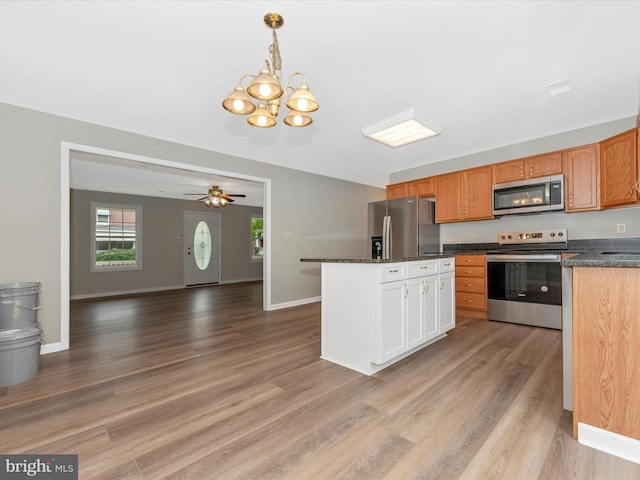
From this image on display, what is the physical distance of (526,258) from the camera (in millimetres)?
3783

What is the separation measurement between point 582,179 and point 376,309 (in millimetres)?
3295

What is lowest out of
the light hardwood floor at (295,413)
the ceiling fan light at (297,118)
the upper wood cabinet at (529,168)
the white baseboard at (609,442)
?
the light hardwood floor at (295,413)

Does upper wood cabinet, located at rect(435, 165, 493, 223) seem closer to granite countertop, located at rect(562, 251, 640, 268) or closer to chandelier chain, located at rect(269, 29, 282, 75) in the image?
granite countertop, located at rect(562, 251, 640, 268)

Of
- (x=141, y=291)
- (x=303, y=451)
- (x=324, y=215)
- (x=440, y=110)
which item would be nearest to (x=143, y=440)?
(x=303, y=451)

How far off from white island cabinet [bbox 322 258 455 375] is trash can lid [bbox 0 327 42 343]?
93.1 inches

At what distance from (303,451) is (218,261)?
766cm

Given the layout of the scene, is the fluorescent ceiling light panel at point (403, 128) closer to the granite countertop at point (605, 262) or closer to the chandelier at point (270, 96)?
the chandelier at point (270, 96)

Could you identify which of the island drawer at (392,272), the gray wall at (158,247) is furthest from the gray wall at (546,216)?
the gray wall at (158,247)

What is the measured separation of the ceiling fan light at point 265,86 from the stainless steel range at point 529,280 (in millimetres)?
3636

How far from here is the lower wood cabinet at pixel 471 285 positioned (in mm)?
4215

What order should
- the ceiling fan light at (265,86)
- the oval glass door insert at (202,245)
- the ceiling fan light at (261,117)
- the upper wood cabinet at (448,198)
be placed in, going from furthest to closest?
the oval glass door insert at (202,245) → the upper wood cabinet at (448,198) → the ceiling fan light at (261,117) → the ceiling fan light at (265,86)

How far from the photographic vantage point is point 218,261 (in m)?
8.64

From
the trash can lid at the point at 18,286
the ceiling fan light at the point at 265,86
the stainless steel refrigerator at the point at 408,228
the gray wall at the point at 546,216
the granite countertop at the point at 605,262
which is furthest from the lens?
the stainless steel refrigerator at the point at 408,228

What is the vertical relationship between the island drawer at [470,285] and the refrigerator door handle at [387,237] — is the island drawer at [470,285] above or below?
below
